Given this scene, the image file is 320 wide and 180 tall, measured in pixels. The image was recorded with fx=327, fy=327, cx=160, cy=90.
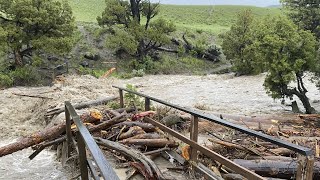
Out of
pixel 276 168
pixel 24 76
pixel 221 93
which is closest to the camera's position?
pixel 276 168

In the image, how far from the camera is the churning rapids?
6215 millimetres

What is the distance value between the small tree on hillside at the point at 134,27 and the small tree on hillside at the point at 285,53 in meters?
14.7

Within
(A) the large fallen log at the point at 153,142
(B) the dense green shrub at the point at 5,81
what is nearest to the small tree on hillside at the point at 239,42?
(B) the dense green shrub at the point at 5,81

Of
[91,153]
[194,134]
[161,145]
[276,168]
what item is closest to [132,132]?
[161,145]

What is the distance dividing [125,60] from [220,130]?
22128 millimetres

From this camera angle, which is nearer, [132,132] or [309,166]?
[309,166]

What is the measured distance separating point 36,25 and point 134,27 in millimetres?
8583

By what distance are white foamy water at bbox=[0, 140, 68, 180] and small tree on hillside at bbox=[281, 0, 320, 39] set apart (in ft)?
39.8

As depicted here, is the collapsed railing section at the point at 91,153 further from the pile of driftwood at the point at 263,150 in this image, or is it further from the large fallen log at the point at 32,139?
the pile of driftwood at the point at 263,150

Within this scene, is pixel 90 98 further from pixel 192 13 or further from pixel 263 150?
pixel 192 13

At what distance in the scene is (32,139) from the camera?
5.27m

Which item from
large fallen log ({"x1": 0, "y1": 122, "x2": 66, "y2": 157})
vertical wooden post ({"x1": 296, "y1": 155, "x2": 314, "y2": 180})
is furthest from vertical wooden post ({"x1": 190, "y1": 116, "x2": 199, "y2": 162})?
large fallen log ({"x1": 0, "y1": 122, "x2": 66, "y2": 157})

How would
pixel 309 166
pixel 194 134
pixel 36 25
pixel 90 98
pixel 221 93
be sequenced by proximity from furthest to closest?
pixel 36 25, pixel 221 93, pixel 90 98, pixel 194 134, pixel 309 166

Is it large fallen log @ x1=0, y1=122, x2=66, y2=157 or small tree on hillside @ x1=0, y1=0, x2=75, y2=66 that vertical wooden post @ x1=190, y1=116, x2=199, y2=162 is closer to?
large fallen log @ x1=0, y1=122, x2=66, y2=157
